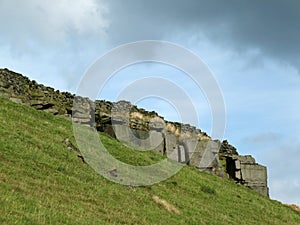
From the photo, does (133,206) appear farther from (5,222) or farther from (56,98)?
(56,98)

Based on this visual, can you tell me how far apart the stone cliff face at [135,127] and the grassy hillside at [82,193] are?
20.8ft

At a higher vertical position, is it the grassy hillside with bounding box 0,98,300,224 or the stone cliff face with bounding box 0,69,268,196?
the stone cliff face with bounding box 0,69,268,196

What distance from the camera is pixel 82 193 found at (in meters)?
19.7

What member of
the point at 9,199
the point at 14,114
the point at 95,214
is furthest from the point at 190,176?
the point at 9,199

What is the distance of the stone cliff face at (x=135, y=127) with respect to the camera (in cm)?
4297

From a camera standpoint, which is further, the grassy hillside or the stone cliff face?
the stone cliff face

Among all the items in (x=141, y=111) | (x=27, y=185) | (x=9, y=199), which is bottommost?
(x=9, y=199)

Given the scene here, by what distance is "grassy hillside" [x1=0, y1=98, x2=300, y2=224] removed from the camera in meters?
16.1

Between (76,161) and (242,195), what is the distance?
15374 millimetres

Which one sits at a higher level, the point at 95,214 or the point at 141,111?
the point at 141,111

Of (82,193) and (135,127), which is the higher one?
(135,127)

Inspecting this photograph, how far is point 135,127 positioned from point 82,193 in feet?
88.2

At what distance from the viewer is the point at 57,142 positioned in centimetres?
2836

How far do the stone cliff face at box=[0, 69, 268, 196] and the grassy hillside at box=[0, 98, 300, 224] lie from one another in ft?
20.8
